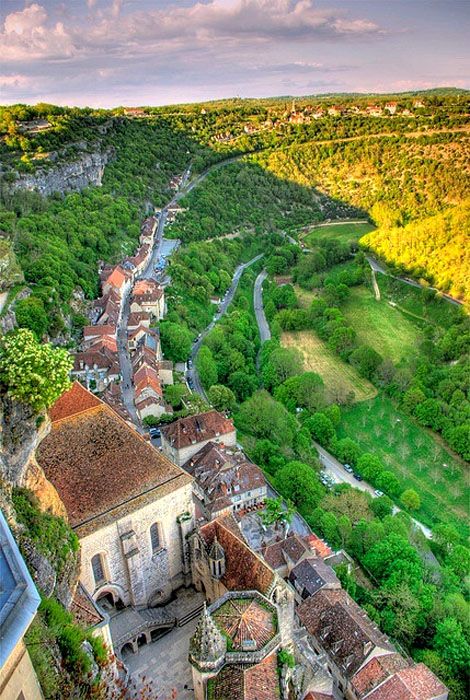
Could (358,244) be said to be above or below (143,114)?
below

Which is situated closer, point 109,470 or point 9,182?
point 109,470

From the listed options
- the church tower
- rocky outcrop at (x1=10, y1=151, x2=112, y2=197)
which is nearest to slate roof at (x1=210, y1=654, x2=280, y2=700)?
the church tower

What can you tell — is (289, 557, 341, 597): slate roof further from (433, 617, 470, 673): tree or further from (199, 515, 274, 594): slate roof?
(199, 515, 274, 594): slate roof

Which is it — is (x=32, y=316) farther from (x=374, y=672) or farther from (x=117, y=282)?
(x=374, y=672)

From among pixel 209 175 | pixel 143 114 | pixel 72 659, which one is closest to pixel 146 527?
pixel 72 659

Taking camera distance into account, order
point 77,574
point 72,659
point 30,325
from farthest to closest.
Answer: point 30,325, point 77,574, point 72,659

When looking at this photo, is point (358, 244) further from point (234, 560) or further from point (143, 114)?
point (234, 560)

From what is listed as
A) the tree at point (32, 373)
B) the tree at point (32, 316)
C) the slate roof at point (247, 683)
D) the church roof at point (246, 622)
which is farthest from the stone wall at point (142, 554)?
the tree at point (32, 316)
